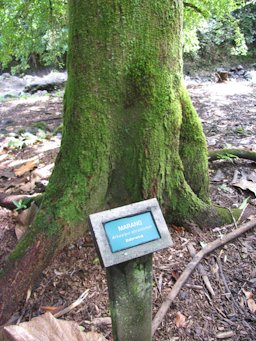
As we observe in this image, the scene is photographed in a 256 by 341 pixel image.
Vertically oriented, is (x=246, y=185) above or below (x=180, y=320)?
above

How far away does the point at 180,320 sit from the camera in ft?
6.33

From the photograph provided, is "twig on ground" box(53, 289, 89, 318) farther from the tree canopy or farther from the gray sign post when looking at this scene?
the tree canopy

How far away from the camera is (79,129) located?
7.24 feet

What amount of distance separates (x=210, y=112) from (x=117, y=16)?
447cm

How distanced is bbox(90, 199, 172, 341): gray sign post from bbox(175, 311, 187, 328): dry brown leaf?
424mm

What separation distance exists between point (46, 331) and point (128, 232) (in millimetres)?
674

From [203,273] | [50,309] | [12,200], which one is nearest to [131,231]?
[50,309]

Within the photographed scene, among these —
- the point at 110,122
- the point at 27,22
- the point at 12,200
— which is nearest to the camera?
the point at 110,122

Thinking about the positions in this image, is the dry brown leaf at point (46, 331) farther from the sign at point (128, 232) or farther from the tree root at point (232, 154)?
the tree root at point (232, 154)

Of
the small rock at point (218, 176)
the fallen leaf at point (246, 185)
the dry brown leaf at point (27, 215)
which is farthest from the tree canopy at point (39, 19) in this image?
the dry brown leaf at point (27, 215)

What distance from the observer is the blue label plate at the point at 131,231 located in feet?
4.27

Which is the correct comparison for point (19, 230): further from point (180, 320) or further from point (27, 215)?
point (180, 320)

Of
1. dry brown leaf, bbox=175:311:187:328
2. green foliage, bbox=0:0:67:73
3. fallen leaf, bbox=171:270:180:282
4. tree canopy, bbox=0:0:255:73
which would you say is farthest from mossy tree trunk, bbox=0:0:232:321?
green foliage, bbox=0:0:67:73

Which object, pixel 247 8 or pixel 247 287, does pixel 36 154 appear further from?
pixel 247 8
